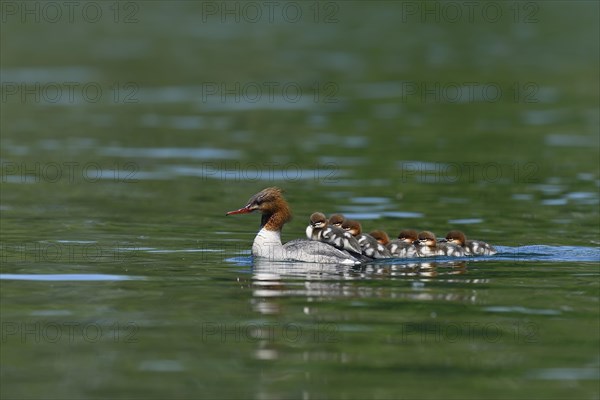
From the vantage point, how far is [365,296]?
12.6 m

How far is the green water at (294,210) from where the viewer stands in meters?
10.1

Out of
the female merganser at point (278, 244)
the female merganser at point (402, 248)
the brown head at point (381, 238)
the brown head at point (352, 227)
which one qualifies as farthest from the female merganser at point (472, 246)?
the female merganser at point (278, 244)

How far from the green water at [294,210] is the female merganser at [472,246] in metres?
0.25

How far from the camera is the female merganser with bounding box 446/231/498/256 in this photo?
1485 centimetres

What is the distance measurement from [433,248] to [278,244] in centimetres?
184

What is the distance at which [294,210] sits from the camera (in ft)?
62.2

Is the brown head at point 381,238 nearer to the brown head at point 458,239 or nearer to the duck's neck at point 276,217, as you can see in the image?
the brown head at point 458,239

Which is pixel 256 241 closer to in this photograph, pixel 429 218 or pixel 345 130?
pixel 429 218

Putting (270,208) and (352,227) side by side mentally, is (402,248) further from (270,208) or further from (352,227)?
(270,208)

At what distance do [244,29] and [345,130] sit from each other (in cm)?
2662

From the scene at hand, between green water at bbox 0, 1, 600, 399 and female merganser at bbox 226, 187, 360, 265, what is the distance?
0.81 feet

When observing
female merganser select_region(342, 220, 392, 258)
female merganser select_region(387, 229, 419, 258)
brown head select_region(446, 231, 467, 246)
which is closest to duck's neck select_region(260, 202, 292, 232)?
female merganser select_region(342, 220, 392, 258)

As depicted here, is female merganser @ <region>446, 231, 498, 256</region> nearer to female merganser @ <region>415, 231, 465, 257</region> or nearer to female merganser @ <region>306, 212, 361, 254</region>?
female merganser @ <region>415, 231, 465, 257</region>

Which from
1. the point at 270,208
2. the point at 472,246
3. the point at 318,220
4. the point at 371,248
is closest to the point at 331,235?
the point at 318,220
